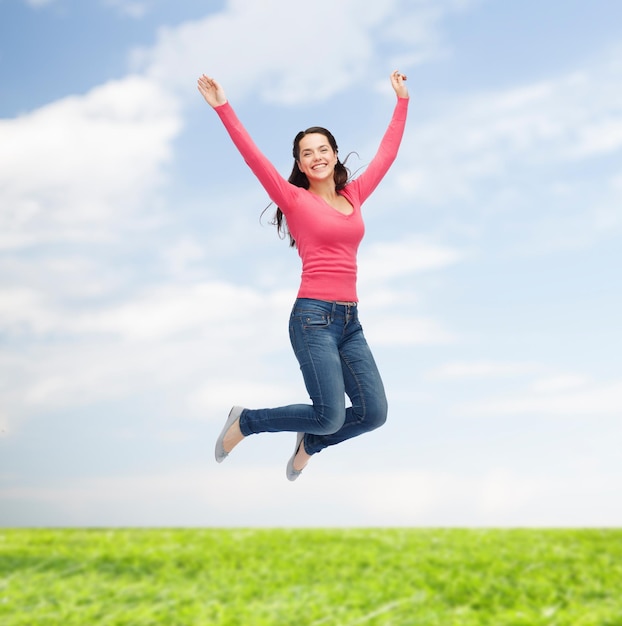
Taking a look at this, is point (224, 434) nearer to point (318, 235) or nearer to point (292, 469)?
point (292, 469)

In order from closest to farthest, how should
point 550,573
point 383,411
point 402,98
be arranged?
point 383,411, point 402,98, point 550,573

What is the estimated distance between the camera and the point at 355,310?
381 centimetres

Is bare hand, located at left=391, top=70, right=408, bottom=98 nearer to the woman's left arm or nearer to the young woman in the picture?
the woman's left arm

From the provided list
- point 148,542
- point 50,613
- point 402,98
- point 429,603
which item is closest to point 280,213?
point 402,98

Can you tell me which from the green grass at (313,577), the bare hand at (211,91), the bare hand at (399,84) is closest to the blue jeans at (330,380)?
the bare hand at (211,91)

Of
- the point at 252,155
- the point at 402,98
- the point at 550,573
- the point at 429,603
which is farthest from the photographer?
the point at 550,573

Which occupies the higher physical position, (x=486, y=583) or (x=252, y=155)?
(x=252, y=155)

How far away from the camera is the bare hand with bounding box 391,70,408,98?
13.9ft

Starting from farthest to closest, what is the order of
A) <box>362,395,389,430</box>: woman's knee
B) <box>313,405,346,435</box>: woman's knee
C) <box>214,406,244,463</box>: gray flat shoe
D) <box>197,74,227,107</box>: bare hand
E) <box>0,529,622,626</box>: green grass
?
<box>0,529,622,626</box>: green grass → <box>214,406,244,463</box>: gray flat shoe → <box>362,395,389,430</box>: woman's knee → <box>313,405,346,435</box>: woman's knee → <box>197,74,227,107</box>: bare hand

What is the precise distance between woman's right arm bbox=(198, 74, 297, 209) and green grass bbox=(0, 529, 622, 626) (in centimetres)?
533

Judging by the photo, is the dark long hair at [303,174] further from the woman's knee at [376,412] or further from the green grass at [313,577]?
the green grass at [313,577]

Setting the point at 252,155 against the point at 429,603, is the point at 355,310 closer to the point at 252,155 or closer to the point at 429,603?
the point at 252,155

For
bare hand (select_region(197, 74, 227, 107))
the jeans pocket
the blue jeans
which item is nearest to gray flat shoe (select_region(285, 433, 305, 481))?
the blue jeans

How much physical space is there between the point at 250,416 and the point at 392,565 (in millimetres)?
5452
